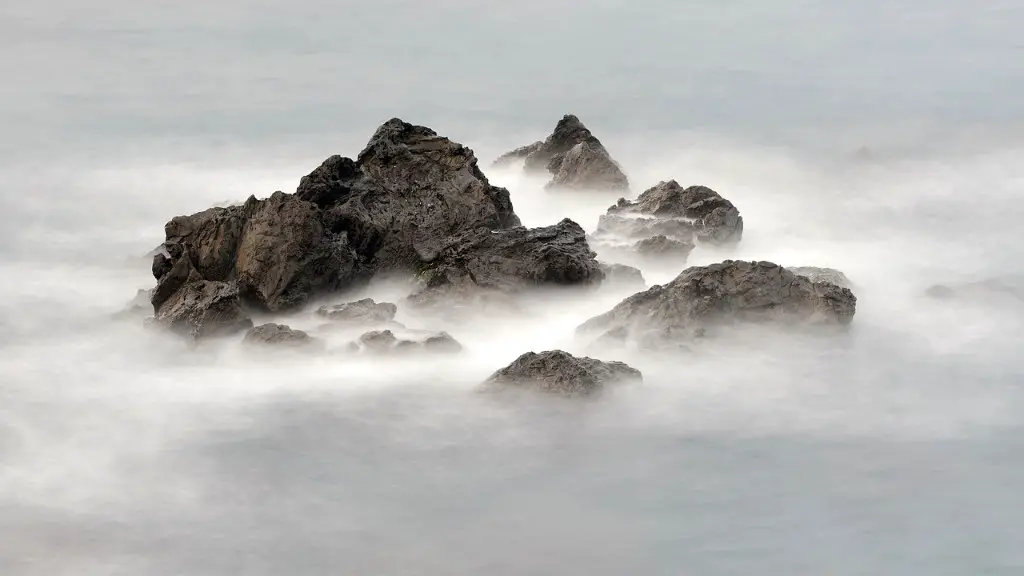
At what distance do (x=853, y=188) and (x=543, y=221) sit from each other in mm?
6163

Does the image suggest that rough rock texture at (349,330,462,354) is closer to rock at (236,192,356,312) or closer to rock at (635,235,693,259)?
rock at (236,192,356,312)

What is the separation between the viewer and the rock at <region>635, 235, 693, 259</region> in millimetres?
19438

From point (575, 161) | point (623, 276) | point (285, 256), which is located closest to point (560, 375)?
point (623, 276)

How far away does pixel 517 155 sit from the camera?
80.0 ft

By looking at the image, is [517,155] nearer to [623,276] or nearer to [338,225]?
[623,276]

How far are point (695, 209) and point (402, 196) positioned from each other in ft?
13.3

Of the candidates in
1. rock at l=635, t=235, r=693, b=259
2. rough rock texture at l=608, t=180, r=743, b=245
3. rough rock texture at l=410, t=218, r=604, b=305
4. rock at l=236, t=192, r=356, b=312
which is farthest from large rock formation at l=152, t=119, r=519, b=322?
rough rock texture at l=608, t=180, r=743, b=245

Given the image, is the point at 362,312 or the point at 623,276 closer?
the point at 362,312

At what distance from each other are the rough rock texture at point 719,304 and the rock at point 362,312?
220cm

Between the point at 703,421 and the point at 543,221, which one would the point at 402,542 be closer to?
the point at 703,421

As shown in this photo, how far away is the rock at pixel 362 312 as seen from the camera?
17250mm

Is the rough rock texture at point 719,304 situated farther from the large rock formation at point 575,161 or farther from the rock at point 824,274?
the large rock formation at point 575,161

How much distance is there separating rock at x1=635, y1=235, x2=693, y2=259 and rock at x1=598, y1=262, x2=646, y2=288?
787 millimetres

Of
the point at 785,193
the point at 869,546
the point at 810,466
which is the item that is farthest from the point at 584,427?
the point at 785,193
